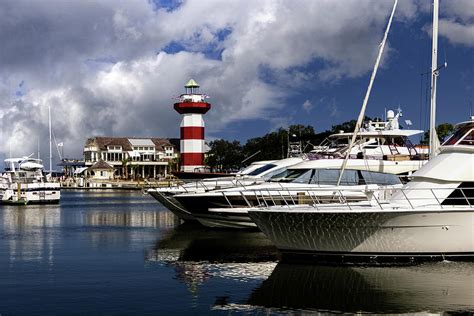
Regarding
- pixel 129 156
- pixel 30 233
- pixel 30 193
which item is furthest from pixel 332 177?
pixel 129 156

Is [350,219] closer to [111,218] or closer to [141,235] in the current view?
[141,235]

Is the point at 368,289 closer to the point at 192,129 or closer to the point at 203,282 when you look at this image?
the point at 203,282

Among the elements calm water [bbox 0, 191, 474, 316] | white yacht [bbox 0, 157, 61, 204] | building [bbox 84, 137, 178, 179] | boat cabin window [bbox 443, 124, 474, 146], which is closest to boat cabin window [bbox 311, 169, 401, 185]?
calm water [bbox 0, 191, 474, 316]

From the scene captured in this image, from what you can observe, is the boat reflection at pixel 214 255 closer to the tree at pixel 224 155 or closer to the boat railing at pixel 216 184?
the boat railing at pixel 216 184

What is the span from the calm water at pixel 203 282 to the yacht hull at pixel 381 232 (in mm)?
641

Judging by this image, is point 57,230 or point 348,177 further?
point 57,230

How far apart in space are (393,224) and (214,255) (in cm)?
626

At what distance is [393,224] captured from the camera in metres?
18.5

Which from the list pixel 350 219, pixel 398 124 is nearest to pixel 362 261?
pixel 350 219

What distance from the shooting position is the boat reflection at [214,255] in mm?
18203

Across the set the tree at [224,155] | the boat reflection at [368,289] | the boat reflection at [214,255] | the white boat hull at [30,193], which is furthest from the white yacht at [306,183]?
the tree at [224,155]

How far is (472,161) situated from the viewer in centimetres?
1980

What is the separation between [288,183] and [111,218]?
50.8 feet

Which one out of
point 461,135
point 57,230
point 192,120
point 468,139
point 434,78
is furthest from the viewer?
point 192,120
